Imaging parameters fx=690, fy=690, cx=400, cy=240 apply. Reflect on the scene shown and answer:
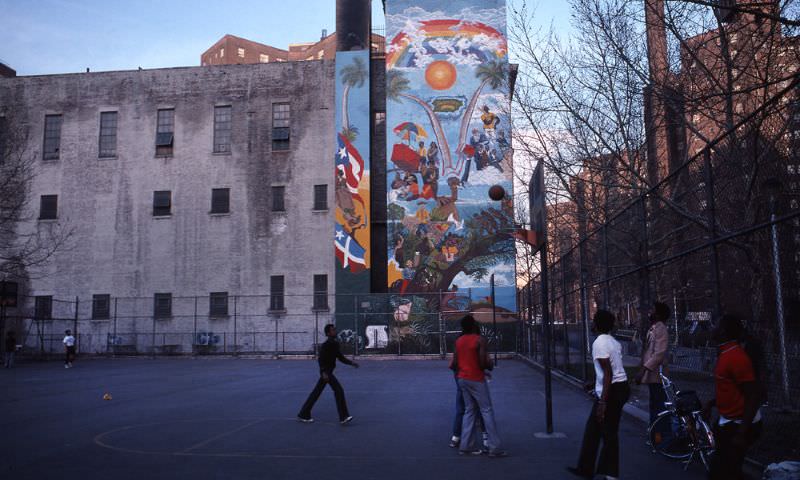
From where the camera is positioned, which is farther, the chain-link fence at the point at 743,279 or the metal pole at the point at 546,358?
the metal pole at the point at 546,358

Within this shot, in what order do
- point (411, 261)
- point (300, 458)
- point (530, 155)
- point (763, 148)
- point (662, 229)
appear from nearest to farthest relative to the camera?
point (300, 458), point (763, 148), point (662, 229), point (530, 155), point (411, 261)

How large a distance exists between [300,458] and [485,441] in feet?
8.13

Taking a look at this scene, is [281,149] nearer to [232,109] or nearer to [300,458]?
[232,109]

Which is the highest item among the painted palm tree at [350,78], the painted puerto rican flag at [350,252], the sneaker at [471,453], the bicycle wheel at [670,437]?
the painted palm tree at [350,78]

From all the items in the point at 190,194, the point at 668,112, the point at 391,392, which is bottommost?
the point at 391,392

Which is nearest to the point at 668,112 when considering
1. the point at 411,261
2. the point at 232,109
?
the point at 411,261

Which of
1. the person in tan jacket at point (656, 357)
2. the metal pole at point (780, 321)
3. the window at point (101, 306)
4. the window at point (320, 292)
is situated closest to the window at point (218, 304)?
the window at point (320, 292)

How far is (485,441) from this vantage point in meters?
9.32

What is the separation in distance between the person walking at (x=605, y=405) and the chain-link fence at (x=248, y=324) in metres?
29.1

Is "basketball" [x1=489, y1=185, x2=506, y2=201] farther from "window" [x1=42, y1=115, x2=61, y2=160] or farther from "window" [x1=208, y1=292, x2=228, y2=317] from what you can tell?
"window" [x1=42, y1=115, x2=61, y2=160]

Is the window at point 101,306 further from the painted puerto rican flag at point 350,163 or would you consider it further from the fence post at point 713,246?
the fence post at point 713,246

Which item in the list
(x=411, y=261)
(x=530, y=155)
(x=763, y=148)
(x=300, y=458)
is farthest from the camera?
(x=411, y=261)

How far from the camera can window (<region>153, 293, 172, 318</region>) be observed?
4266cm

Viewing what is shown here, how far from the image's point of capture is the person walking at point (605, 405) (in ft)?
23.8
